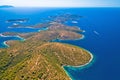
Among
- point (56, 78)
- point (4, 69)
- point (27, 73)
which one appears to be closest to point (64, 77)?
point (56, 78)

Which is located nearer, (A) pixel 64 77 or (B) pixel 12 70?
(A) pixel 64 77

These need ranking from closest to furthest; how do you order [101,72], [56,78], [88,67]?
[56,78], [101,72], [88,67]

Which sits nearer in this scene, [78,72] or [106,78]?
[106,78]

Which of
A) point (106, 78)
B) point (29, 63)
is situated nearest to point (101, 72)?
point (106, 78)

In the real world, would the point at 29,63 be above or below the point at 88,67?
above

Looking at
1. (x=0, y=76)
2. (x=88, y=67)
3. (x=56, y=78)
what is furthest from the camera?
(x=88, y=67)

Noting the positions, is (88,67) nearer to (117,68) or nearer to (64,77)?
(117,68)

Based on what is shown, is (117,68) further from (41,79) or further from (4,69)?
(4,69)

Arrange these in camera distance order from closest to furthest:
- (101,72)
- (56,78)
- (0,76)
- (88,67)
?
(56,78) → (0,76) → (101,72) → (88,67)

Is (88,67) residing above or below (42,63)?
below
